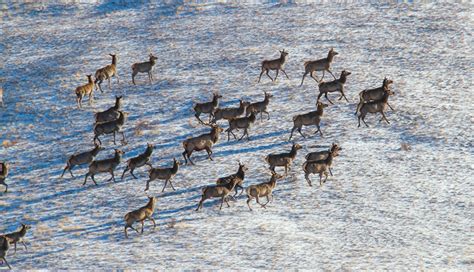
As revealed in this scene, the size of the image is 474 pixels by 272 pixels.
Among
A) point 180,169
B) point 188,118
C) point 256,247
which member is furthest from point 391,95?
point 256,247

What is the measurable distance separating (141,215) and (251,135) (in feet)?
26.3

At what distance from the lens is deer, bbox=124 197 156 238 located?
22938mm

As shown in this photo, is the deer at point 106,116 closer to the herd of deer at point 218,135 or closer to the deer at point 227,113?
the herd of deer at point 218,135

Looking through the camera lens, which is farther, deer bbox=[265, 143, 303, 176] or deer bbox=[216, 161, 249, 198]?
deer bbox=[265, 143, 303, 176]

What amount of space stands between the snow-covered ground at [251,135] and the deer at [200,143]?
47cm

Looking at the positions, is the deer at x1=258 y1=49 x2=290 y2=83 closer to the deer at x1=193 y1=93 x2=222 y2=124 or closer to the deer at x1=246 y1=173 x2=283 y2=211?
the deer at x1=193 y1=93 x2=222 y2=124

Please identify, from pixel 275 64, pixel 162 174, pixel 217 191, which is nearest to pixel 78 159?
pixel 162 174

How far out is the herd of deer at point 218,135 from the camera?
24.5m

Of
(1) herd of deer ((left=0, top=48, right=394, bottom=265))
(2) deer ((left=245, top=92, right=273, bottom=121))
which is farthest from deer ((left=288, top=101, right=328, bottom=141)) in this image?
(2) deer ((left=245, top=92, right=273, bottom=121))

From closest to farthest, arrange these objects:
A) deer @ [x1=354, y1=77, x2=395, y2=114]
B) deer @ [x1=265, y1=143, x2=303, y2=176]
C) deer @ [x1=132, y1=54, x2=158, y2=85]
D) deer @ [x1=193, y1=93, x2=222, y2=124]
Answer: deer @ [x1=265, y1=143, x2=303, y2=176] → deer @ [x1=193, y1=93, x2=222, y2=124] → deer @ [x1=354, y1=77, x2=395, y2=114] → deer @ [x1=132, y1=54, x2=158, y2=85]

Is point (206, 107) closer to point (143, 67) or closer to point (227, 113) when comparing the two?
point (227, 113)

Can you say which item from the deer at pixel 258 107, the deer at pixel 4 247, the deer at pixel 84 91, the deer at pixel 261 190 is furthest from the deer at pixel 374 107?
the deer at pixel 4 247

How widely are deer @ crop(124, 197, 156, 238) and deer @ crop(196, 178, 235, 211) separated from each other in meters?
1.54

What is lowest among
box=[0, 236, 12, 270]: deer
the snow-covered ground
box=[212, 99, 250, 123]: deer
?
the snow-covered ground
